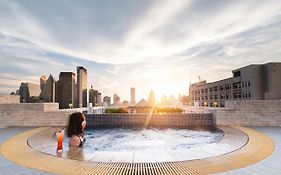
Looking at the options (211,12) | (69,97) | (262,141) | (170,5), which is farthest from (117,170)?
(69,97)

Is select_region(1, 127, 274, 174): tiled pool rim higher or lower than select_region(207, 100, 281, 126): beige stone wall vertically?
lower

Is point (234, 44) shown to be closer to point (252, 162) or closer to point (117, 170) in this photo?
point (252, 162)

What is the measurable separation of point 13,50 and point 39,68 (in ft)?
20.4

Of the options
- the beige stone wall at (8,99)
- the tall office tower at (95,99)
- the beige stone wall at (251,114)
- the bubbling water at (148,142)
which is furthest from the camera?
the tall office tower at (95,99)

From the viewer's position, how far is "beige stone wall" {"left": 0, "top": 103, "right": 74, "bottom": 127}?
11078 millimetres

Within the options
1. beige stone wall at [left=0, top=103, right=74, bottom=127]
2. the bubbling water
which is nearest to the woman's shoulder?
the bubbling water

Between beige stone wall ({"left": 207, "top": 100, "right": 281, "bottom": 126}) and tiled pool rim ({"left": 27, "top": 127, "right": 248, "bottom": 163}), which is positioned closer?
tiled pool rim ({"left": 27, "top": 127, "right": 248, "bottom": 163})

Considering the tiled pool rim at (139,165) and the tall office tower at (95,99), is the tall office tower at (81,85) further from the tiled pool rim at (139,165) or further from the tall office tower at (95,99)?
the tiled pool rim at (139,165)

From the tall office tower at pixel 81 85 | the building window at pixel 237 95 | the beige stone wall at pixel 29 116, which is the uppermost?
the tall office tower at pixel 81 85

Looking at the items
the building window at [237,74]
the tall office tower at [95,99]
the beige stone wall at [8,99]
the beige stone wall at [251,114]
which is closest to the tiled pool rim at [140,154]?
the beige stone wall at [251,114]

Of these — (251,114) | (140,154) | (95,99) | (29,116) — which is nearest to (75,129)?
(140,154)

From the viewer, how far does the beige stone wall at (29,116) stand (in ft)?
36.3

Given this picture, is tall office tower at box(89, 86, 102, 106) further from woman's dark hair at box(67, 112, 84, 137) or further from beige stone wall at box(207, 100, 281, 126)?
woman's dark hair at box(67, 112, 84, 137)

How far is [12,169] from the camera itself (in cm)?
423
